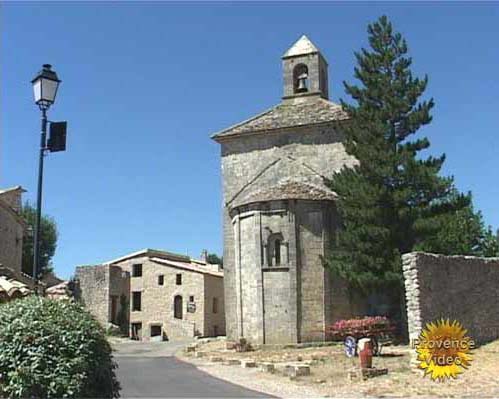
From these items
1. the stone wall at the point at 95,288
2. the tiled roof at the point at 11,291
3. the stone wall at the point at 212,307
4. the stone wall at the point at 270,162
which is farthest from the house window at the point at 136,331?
the tiled roof at the point at 11,291

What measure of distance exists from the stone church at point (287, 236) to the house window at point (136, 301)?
1829cm

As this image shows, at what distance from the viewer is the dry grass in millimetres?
12555

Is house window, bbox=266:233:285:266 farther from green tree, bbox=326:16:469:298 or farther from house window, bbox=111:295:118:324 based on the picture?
house window, bbox=111:295:118:324

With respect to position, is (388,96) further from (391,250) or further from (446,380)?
(446,380)

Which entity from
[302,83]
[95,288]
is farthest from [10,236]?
[302,83]

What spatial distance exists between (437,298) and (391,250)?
5813 millimetres

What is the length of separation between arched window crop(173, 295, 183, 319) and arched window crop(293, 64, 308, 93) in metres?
19.9

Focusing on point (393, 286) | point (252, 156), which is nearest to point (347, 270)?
point (393, 286)

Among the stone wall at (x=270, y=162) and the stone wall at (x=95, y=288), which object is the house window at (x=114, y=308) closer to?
the stone wall at (x=95, y=288)

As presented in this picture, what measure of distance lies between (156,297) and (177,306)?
5.94ft

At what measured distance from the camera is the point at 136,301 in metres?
47.3

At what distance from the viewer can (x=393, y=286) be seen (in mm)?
23531

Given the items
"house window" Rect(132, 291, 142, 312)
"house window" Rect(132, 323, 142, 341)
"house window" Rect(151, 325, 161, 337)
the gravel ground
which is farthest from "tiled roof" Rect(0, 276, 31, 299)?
"house window" Rect(132, 291, 142, 312)

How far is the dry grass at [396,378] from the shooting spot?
12.6 metres
